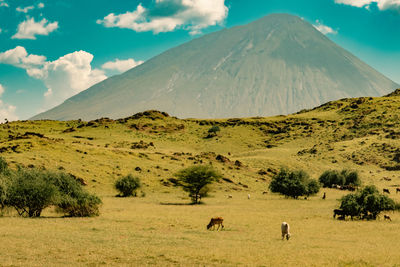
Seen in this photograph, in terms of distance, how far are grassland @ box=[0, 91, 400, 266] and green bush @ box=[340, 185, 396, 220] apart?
83.0 inches

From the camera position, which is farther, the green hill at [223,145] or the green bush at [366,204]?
the green hill at [223,145]

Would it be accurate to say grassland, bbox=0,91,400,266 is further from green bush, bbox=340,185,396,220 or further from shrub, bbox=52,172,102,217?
green bush, bbox=340,185,396,220

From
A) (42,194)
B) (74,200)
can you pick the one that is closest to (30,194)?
(42,194)

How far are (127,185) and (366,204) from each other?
39760 mm

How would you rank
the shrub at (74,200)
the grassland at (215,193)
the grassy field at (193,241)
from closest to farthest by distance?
the grassy field at (193,241) < the grassland at (215,193) < the shrub at (74,200)

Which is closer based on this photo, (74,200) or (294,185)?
(74,200)

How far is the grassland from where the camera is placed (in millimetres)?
23219

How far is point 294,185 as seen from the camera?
6738 cm

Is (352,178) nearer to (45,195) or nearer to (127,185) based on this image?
(127,185)

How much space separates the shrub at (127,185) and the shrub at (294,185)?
24.4 meters

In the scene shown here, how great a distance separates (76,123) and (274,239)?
161541mm

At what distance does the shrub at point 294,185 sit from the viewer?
6775 centimetres

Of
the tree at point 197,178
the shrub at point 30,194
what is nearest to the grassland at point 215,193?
the shrub at point 30,194

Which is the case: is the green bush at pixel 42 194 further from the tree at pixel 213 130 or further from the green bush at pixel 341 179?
the tree at pixel 213 130
